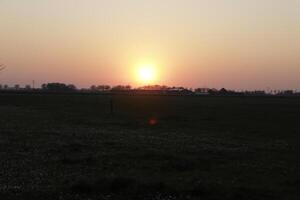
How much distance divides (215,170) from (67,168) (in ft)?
18.1

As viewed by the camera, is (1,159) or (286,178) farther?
(1,159)

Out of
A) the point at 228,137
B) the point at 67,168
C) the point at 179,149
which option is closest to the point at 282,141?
the point at 228,137

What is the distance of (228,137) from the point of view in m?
38.5

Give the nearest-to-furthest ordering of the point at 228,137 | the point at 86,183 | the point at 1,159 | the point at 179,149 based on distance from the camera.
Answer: the point at 86,183, the point at 1,159, the point at 179,149, the point at 228,137

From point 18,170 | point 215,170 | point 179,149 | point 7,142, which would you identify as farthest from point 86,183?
point 7,142

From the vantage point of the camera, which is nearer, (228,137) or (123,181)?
(123,181)

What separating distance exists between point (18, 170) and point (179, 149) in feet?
34.5

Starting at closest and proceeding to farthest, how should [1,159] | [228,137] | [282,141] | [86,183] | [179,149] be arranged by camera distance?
[86,183] → [1,159] → [179,149] → [282,141] → [228,137]

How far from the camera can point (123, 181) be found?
698 inches

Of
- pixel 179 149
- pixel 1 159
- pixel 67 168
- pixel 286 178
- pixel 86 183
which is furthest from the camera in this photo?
pixel 179 149

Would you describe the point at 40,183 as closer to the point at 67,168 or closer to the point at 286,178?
the point at 67,168

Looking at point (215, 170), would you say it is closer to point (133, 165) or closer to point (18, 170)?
point (133, 165)

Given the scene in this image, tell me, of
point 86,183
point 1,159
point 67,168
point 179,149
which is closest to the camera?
point 86,183

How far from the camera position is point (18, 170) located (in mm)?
20531
